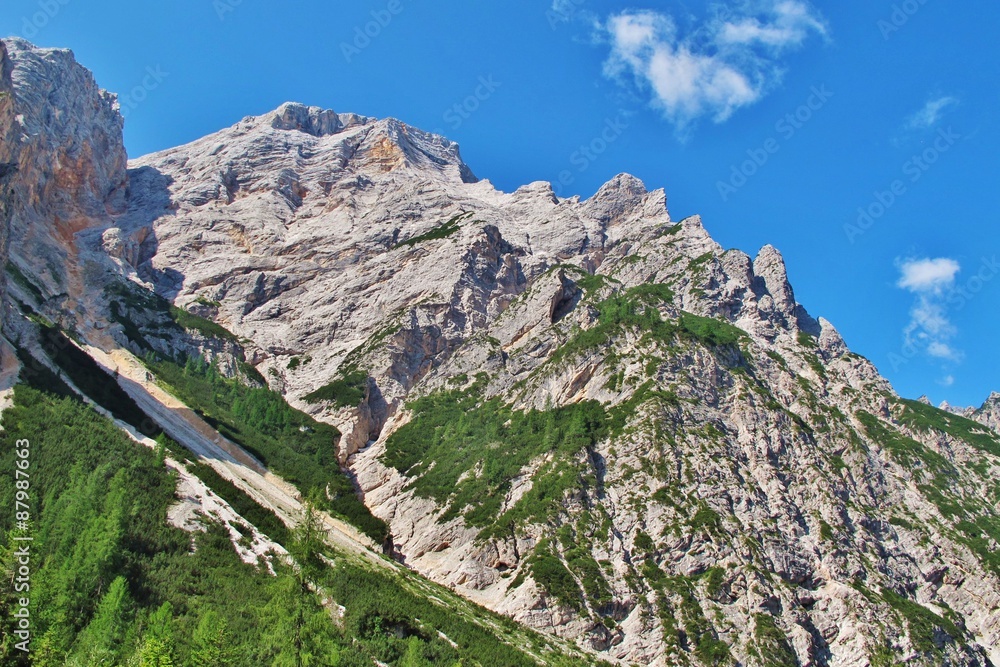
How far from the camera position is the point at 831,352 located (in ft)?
559

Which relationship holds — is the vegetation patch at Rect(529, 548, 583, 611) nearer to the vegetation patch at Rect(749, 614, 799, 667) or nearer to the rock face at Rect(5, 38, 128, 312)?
the vegetation patch at Rect(749, 614, 799, 667)

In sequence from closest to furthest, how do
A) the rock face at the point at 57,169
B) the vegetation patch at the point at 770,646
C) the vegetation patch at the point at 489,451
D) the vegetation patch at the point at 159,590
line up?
the vegetation patch at the point at 159,590 → the vegetation patch at the point at 770,646 → the vegetation patch at the point at 489,451 → the rock face at the point at 57,169

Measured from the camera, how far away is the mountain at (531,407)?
8438cm

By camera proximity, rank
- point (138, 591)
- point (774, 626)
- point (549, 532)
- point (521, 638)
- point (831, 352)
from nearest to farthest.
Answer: point (138, 591) < point (521, 638) < point (774, 626) < point (549, 532) < point (831, 352)

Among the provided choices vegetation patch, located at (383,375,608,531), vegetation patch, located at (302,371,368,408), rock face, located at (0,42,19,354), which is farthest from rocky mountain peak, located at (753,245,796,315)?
rock face, located at (0,42,19,354)

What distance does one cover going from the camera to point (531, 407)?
118 metres

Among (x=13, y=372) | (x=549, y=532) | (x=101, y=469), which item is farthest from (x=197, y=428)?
(x=549, y=532)

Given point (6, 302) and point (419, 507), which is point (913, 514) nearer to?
point (419, 507)

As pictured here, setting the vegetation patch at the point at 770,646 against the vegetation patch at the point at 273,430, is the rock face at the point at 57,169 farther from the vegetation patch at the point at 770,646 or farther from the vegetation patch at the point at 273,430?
the vegetation patch at the point at 770,646

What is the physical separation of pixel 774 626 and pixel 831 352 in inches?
4144

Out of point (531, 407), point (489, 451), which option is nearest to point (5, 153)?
point (489, 451)

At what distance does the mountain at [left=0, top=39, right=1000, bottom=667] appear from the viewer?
84375mm

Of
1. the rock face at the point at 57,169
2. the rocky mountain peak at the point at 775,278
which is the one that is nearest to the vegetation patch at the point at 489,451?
the rock face at the point at 57,169

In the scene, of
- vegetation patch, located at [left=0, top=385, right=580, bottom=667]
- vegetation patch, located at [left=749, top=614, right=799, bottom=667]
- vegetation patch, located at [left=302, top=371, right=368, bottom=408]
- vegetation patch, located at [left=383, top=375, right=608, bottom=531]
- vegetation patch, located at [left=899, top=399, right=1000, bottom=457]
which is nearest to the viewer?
vegetation patch, located at [left=0, top=385, right=580, bottom=667]
